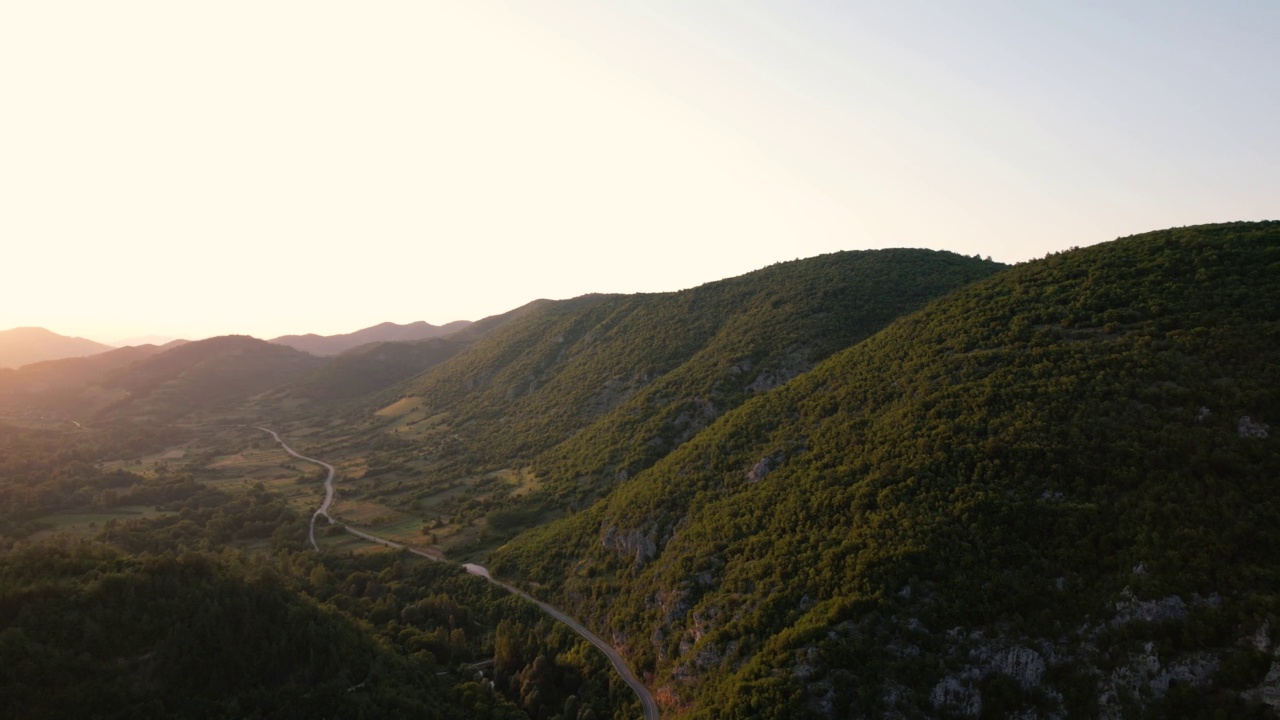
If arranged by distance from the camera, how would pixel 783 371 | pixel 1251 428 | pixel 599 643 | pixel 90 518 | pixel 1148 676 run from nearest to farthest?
pixel 1148 676 < pixel 1251 428 < pixel 599 643 < pixel 783 371 < pixel 90 518

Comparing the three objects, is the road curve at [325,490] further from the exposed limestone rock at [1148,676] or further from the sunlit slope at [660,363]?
the exposed limestone rock at [1148,676]

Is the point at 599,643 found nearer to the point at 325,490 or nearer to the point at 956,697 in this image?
the point at 956,697

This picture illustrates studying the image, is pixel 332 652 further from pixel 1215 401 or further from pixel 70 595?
pixel 1215 401

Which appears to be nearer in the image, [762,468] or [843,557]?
[843,557]

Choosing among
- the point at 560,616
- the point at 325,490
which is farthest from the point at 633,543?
the point at 325,490

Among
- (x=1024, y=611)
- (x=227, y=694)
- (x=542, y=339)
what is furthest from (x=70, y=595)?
(x=542, y=339)

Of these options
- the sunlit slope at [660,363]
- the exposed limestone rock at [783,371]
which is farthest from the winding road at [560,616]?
the exposed limestone rock at [783,371]
